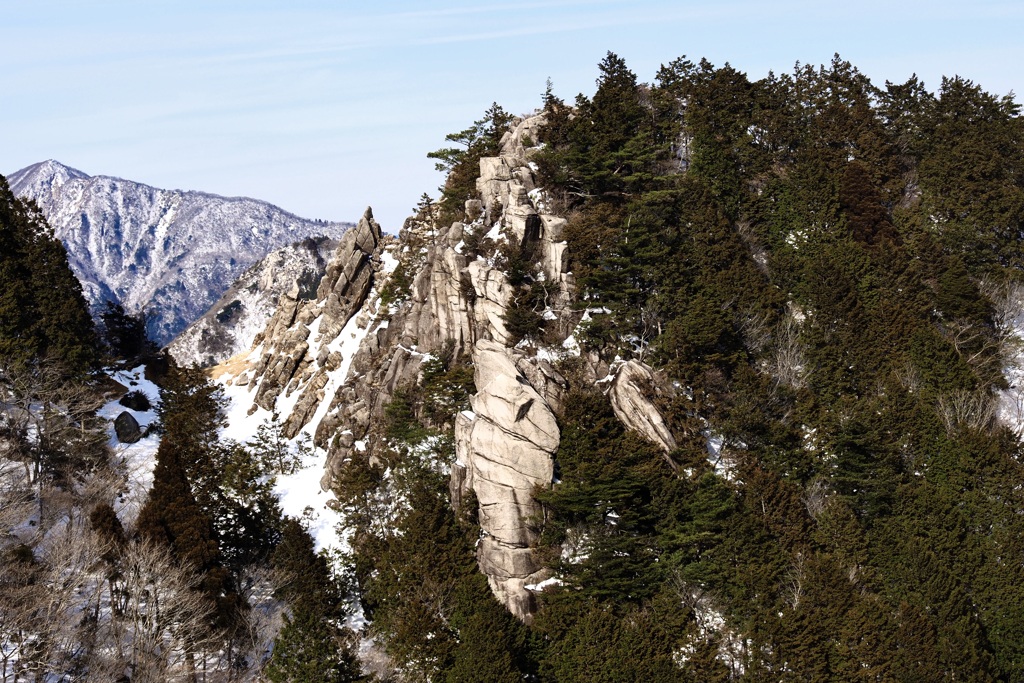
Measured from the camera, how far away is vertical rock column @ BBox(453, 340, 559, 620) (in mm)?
43375

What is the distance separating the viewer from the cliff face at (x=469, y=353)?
44.7m

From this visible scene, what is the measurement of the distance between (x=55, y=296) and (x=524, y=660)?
4588cm

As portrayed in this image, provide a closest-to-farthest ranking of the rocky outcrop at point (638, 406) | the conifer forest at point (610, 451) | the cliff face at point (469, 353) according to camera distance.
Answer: the conifer forest at point (610, 451) → the cliff face at point (469, 353) → the rocky outcrop at point (638, 406)

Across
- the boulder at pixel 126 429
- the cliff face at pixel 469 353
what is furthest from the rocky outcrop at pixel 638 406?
the boulder at pixel 126 429

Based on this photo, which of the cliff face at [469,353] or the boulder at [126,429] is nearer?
the cliff face at [469,353]

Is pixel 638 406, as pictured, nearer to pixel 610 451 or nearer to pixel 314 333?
pixel 610 451

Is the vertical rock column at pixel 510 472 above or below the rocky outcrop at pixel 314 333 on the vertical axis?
below

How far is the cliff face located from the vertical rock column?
0.07 meters

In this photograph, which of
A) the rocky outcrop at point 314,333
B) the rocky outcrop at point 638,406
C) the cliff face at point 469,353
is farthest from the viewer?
the rocky outcrop at point 314,333

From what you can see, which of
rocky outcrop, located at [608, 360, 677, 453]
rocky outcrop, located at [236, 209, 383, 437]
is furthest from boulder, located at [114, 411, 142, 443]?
rocky outcrop, located at [608, 360, 677, 453]

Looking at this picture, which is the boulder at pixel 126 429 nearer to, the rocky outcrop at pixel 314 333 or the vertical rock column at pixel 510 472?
the rocky outcrop at pixel 314 333

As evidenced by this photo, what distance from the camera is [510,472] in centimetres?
4456

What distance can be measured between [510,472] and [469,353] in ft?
43.9

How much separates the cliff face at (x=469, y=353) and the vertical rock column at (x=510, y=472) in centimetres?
7
